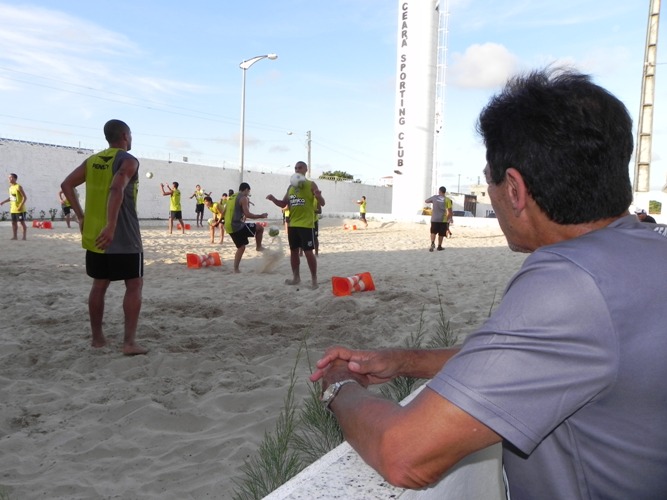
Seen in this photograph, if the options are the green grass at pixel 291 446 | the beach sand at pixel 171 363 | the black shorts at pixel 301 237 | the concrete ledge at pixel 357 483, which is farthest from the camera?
the black shorts at pixel 301 237

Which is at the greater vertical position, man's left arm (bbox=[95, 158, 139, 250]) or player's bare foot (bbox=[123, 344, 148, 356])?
man's left arm (bbox=[95, 158, 139, 250])

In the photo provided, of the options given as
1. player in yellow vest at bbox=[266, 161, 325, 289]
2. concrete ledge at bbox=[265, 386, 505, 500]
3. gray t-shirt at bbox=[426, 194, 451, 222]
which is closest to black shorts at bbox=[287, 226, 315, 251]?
player in yellow vest at bbox=[266, 161, 325, 289]

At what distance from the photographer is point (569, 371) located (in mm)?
928

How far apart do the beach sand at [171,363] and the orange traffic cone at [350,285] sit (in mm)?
177

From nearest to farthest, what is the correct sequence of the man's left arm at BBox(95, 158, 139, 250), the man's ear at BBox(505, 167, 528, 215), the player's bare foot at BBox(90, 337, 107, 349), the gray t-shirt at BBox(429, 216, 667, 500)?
the gray t-shirt at BBox(429, 216, 667, 500), the man's ear at BBox(505, 167, 528, 215), the man's left arm at BBox(95, 158, 139, 250), the player's bare foot at BBox(90, 337, 107, 349)

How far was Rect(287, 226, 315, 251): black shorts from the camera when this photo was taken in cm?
789

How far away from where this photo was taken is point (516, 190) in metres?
1.18

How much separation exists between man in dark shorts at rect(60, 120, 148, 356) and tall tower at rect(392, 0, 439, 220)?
25.3 metres

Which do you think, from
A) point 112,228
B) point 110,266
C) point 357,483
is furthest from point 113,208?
point 357,483

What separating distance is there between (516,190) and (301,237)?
6.86 metres

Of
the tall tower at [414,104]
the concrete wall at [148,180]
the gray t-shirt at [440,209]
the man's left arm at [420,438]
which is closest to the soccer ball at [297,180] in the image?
the gray t-shirt at [440,209]

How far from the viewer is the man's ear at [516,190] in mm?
1158

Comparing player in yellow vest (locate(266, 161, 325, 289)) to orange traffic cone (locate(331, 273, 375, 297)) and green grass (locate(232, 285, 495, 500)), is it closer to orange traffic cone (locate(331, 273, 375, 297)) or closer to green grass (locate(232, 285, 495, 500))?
orange traffic cone (locate(331, 273, 375, 297))

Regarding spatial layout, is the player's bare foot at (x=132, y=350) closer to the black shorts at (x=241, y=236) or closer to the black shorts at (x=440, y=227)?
the black shorts at (x=241, y=236)
